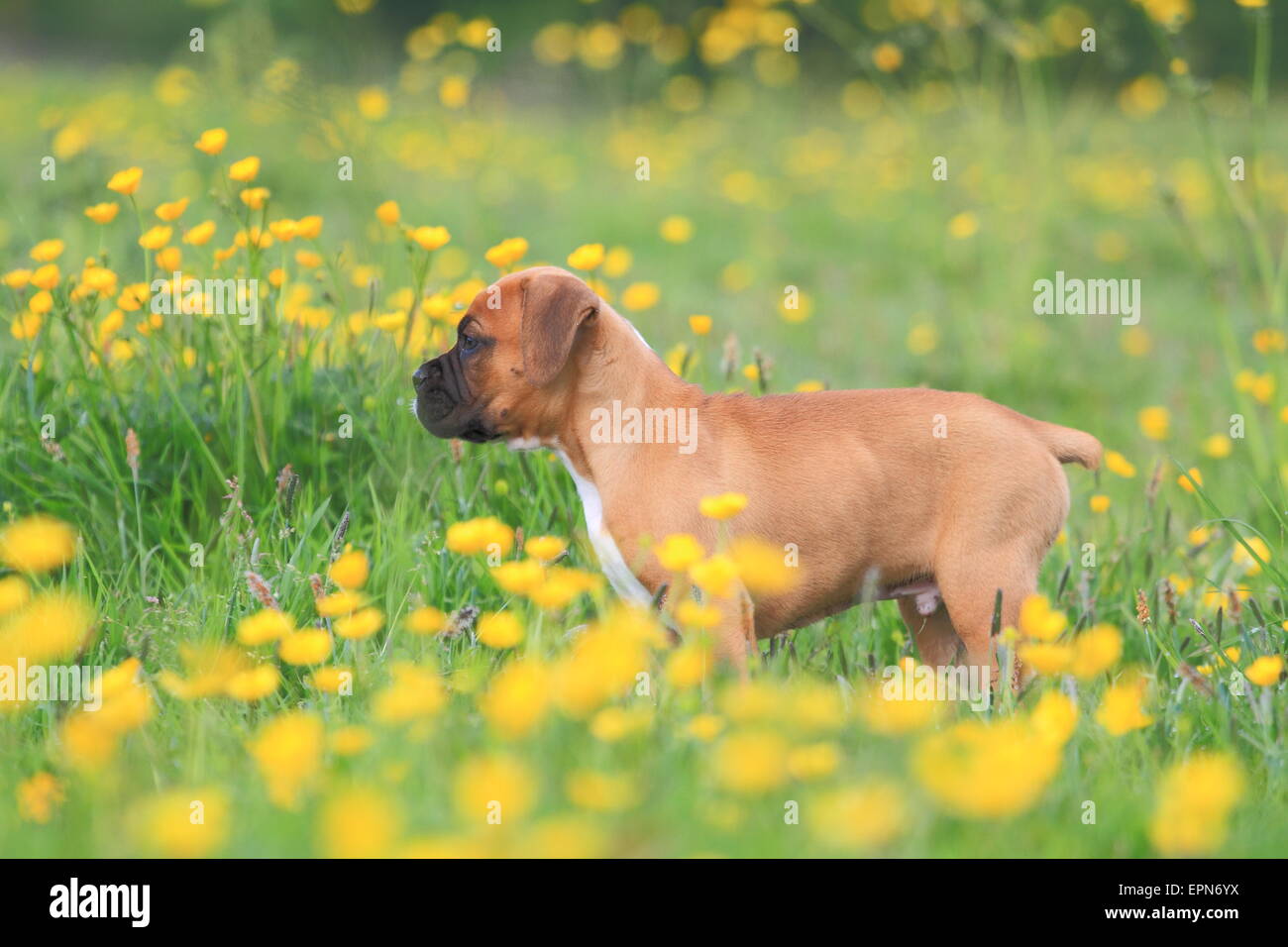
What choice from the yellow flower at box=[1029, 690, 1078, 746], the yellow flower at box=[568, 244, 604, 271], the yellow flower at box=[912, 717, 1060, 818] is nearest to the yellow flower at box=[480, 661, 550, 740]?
the yellow flower at box=[912, 717, 1060, 818]

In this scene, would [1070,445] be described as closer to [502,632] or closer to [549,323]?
[549,323]

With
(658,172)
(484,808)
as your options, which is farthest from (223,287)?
(658,172)

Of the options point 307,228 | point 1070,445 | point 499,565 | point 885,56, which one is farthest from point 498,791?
point 885,56

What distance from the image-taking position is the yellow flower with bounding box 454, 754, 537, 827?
5.81 feet

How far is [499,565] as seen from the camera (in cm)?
353

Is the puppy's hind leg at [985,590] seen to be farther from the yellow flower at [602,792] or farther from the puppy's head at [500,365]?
the yellow flower at [602,792]

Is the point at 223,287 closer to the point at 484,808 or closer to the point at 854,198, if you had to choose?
the point at 484,808

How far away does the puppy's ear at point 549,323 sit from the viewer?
3.22 metres

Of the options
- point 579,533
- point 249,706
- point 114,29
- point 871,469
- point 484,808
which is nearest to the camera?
point 484,808

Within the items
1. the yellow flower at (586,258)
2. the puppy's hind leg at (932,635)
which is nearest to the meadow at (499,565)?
the puppy's hind leg at (932,635)

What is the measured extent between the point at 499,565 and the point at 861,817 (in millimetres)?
1881

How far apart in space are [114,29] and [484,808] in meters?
21.5

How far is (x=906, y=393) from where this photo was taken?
3.42 m

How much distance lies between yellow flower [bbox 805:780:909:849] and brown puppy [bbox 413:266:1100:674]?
4.00 ft
